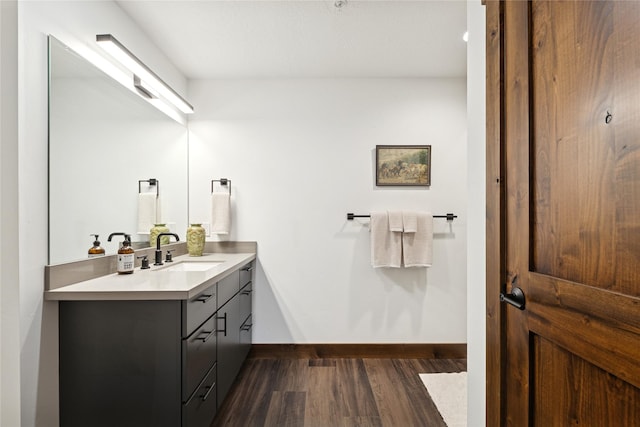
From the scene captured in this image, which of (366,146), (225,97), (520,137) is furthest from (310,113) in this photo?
(520,137)

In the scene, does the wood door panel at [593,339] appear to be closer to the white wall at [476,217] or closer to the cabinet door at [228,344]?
the white wall at [476,217]

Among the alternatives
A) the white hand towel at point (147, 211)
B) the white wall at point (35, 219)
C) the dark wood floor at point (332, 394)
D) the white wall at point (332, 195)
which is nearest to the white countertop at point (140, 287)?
the white wall at point (35, 219)

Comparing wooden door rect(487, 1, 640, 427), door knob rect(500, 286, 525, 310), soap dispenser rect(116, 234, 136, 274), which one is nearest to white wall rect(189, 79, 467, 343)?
soap dispenser rect(116, 234, 136, 274)

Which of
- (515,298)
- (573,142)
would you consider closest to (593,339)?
(515,298)

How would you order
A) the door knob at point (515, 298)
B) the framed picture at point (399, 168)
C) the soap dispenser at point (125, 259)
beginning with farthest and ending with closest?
1. the framed picture at point (399, 168)
2. the soap dispenser at point (125, 259)
3. the door knob at point (515, 298)

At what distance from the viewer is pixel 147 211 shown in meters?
2.20

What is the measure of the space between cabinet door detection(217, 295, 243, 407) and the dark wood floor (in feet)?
0.56

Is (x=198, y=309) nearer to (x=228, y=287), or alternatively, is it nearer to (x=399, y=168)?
(x=228, y=287)

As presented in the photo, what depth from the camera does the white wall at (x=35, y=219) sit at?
128 centimetres

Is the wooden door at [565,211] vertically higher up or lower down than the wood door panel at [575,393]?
higher up

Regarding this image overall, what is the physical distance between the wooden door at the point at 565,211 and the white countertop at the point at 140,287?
119 centimetres

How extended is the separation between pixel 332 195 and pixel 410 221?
671 mm

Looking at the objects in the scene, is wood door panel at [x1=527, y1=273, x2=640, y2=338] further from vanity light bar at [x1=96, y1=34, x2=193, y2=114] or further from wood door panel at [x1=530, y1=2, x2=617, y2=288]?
vanity light bar at [x1=96, y1=34, x2=193, y2=114]

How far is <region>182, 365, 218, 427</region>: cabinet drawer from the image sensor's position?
1.41 meters
